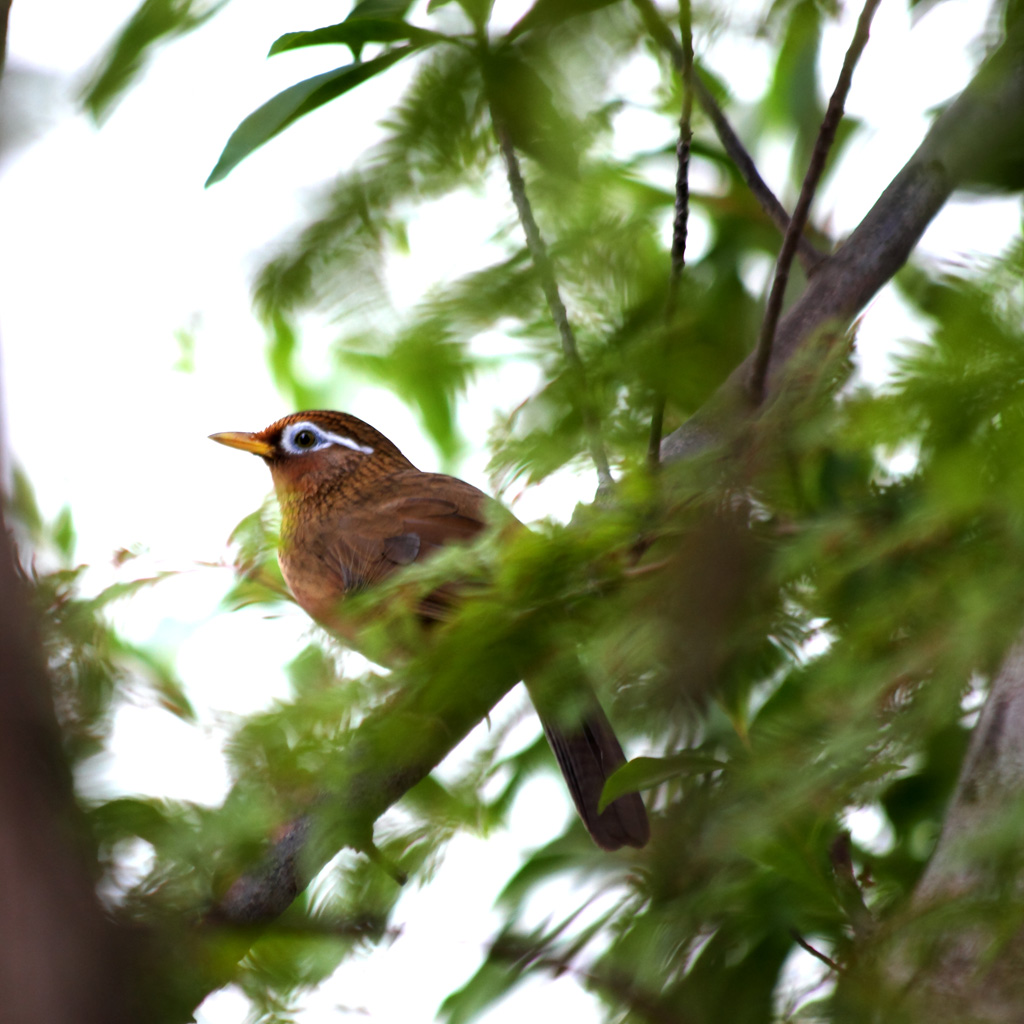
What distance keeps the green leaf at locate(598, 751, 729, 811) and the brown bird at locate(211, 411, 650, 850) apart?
0.10m

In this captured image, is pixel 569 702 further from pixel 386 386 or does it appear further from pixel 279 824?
pixel 386 386

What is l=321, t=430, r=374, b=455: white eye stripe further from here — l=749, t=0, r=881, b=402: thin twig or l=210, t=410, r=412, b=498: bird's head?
l=749, t=0, r=881, b=402: thin twig

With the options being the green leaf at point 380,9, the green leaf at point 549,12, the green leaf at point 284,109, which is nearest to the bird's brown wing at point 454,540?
the green leaf at point 284,109

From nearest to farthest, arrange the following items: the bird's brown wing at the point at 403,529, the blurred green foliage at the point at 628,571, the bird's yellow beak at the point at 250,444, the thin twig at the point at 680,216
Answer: the blurred green foliage at the point at 628,571 < the thin twig at the point at 680,216 < the bird's brown wing at the point at 403,529 < the bird's yellow beak at the point at 250,444

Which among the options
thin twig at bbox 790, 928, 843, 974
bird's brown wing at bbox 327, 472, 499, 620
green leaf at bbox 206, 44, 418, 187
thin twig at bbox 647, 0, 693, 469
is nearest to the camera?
thin twig at bbox 647, 0, 693, 469

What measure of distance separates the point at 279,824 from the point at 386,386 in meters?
0.62

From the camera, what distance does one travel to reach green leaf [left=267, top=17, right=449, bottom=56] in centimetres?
149

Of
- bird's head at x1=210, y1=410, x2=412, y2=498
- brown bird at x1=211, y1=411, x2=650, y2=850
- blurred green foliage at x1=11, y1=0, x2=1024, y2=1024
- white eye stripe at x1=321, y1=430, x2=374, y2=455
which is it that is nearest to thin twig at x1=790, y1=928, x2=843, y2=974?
blurred green foliage at x1=11, y1=0, x2=1024, y2=1024

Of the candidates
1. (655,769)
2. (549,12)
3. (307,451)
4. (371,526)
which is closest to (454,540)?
(655,769)

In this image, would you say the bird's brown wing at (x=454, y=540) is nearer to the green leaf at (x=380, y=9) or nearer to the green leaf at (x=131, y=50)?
the green leaf at (x=380, y=9)

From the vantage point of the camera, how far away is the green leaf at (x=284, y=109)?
163 centimetres

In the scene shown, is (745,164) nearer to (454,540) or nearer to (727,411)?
(727,411)

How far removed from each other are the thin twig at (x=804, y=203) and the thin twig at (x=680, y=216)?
16 cm

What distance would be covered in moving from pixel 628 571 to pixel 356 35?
0.83 m
